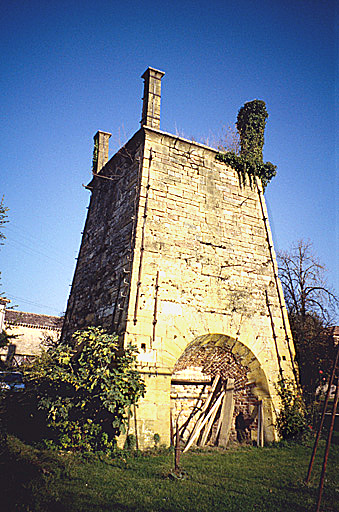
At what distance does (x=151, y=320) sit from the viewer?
7234 millimetres

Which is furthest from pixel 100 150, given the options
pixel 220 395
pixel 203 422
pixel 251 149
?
pixel 203 422

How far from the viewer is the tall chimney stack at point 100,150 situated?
440 inches

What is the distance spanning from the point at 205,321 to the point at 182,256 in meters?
1.40

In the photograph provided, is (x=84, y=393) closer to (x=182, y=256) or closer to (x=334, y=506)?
(x=182, y=256)

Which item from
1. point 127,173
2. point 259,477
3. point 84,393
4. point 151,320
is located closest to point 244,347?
point 151,320

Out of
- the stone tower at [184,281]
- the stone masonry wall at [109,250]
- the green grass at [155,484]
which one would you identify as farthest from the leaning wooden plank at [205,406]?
the stone masonry wall at [109,250]

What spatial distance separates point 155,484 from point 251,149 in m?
8.02

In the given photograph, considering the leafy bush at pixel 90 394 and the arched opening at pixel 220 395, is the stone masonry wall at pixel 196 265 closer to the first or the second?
the arched opening at pixel 220 395

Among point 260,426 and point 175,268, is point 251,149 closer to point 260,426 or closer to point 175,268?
point 175,268

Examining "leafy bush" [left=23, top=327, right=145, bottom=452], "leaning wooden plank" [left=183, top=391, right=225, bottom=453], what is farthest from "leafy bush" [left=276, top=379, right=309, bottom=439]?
"leafy bush" [left=23, top=327, right=145, bottom=452]

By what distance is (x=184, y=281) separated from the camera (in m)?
7.88

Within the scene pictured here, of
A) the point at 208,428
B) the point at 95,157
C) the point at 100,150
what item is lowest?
the point at 208,428

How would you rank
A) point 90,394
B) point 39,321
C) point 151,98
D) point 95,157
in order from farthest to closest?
point 39,321, point 95,157, point 151,98, point 90,394

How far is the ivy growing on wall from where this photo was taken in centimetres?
984
